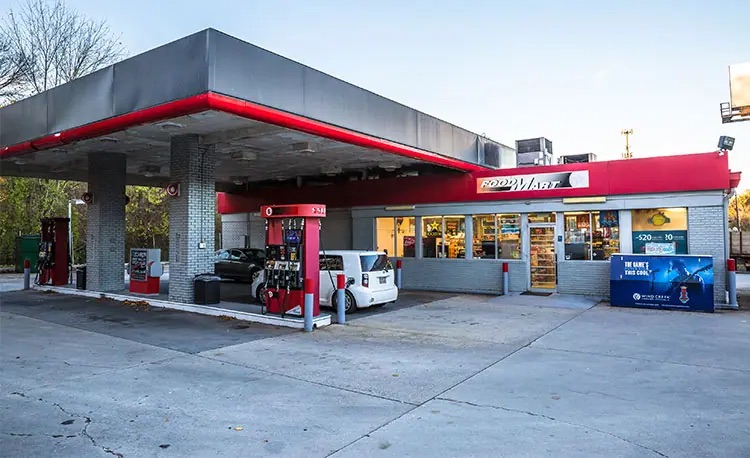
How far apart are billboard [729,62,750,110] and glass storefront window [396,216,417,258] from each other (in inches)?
519

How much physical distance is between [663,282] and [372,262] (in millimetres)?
7447

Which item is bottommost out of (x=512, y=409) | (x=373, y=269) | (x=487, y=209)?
(x=512, y=409)

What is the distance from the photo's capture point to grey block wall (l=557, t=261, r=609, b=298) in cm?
1482

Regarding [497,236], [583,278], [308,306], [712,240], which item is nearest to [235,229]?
[497,236]

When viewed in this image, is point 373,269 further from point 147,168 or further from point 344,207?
point 147,168

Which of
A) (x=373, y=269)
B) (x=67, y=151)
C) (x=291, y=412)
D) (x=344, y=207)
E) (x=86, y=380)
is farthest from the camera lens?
(x=344, y=207)

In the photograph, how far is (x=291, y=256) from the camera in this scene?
10680mm

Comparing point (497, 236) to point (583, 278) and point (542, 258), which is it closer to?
point (542, 258)

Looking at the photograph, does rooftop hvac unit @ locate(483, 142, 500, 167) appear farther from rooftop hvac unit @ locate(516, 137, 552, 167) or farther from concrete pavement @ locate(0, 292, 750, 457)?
concrete pavement @ locate(0, 292, 750, 457)

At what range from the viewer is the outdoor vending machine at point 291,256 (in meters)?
10.6

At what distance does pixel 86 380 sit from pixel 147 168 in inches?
507

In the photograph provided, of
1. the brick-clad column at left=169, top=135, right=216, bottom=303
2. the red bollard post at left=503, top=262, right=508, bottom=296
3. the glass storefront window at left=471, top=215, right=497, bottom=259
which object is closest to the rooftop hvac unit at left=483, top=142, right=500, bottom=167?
the glass storefront window at left=471, top=215, right=497, bottom=259

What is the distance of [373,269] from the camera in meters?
12.0

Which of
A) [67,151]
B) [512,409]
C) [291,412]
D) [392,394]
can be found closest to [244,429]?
[291,412]
